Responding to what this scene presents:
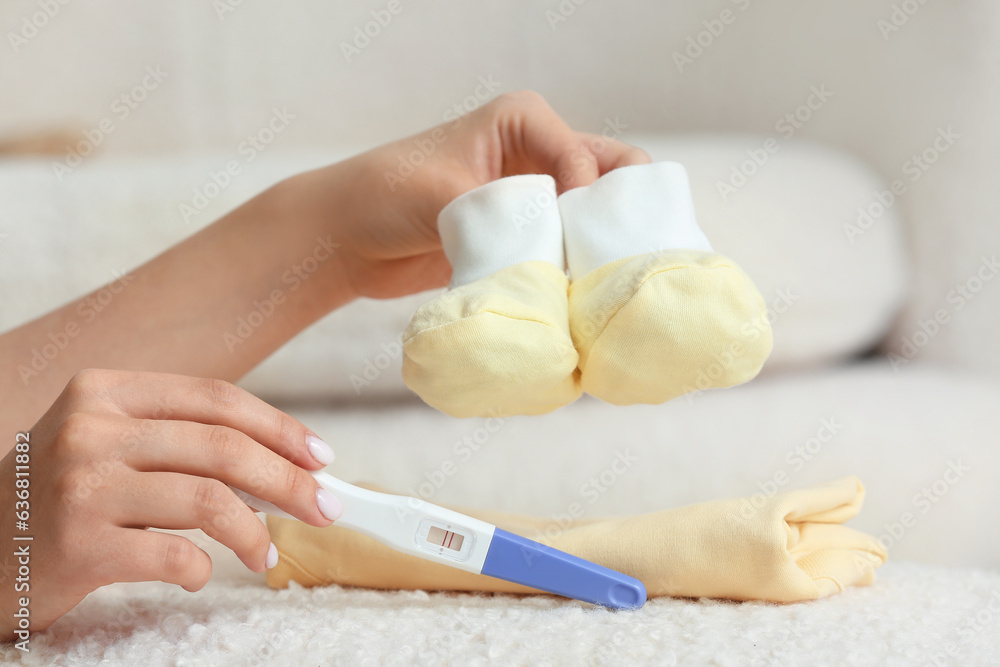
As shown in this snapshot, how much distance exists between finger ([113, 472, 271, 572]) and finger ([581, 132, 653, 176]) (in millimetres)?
367

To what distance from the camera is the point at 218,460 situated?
0.39m

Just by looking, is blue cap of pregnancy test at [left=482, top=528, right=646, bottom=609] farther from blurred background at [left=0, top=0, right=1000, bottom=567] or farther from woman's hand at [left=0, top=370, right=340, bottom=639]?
blurred background at [left=0, top=0, right=1000, bottom=567]

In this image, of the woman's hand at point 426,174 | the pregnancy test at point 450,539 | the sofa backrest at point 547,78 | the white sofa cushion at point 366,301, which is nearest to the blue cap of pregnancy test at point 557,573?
the pregnancy test at point 450,539

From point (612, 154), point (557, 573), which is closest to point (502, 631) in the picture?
point (557, 573)

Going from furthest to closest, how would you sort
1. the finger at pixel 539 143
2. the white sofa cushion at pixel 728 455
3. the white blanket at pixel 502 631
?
the white sofa cushion at pixel 728 455 → the finger at pixel 539 143 → the white blanket at pixel 502 631

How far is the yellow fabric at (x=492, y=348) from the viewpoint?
38cm

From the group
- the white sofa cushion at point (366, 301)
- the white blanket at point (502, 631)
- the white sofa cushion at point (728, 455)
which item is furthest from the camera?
the white sofa cushion at point (366, 301)

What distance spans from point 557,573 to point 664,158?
0.73 m

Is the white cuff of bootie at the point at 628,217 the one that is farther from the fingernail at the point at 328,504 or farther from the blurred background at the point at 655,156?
the blurred background at the point at 655,156

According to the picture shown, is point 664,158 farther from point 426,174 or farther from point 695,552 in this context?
point 695,552

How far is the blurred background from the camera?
33.4 inches

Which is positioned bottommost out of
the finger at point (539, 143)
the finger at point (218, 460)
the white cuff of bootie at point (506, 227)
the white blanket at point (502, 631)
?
the white blanket at point (502, 631)

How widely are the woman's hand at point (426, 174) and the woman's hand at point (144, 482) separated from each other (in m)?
0.27

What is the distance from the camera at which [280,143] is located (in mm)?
1167
